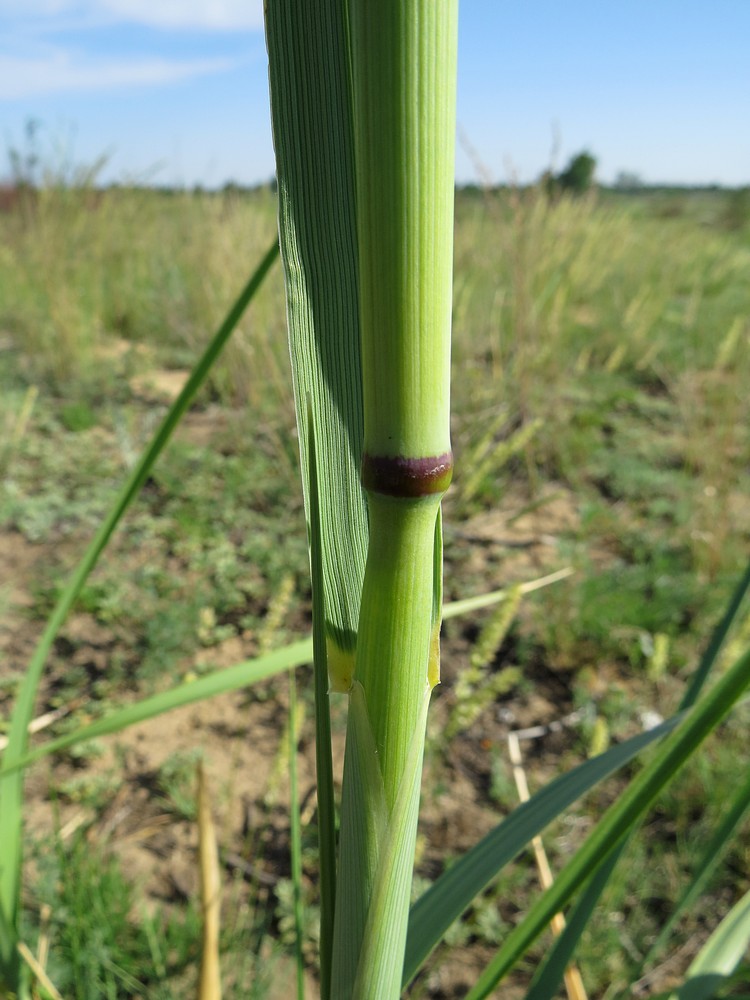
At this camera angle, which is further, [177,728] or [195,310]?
[195,310]

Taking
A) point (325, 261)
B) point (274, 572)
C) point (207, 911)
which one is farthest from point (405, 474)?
point (274, 572)

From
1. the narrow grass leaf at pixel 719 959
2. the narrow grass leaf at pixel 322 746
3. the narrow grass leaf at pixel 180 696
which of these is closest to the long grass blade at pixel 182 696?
the narrow grass leaf at pixel 180 696

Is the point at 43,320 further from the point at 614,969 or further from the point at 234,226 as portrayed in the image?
the point at 614,969

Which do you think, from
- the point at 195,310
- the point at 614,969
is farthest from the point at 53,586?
the point at 195,310

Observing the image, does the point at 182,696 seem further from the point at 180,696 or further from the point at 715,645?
the point at 715,645

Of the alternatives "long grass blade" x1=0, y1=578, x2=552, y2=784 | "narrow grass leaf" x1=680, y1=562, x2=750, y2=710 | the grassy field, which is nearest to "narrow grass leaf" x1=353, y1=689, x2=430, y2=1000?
"long grass blade" x1=0, y1=578, x2=552, y2=784

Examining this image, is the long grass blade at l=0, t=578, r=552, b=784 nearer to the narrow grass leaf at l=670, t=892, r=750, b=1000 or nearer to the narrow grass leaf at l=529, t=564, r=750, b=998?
the narrow grass leaf at l=529, t=564, r=750, b=998
